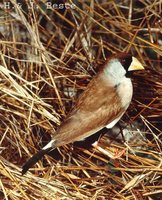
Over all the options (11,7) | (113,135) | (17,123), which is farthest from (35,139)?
(11,7)

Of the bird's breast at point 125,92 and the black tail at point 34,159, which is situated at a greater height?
the bird's breast at point 125,92

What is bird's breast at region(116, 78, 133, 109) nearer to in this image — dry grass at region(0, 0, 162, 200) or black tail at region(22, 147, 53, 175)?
dry grass at region(0, 0, 162, 200)

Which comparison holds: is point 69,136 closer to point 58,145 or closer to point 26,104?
point 58,145

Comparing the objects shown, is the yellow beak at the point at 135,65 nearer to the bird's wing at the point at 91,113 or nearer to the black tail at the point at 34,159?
the bird's wing at the point at 91,113

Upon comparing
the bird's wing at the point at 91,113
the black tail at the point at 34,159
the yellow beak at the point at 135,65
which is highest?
the yellow beak at the point at 135,65

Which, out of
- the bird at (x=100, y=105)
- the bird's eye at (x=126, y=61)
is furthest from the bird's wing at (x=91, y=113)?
the bird's eye at (x=126, y=61)

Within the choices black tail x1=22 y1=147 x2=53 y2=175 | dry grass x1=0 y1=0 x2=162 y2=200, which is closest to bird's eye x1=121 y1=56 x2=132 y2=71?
dry grass x1=0 y1=0 x2=162 y2=200

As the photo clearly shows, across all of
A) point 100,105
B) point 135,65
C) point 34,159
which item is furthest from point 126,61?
point 34,159
